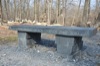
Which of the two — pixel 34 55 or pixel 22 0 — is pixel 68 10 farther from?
pixel 34 55

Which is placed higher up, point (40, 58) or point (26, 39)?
point (26, 39)

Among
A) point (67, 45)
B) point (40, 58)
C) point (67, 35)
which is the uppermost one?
point (67, 35)

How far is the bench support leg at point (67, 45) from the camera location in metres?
6.30

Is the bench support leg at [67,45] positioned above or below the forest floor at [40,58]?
above

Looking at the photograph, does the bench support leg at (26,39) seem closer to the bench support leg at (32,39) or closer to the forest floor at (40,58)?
the bench support leg at (32,39)

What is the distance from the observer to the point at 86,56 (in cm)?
623

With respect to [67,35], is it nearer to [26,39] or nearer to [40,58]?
[40,58]

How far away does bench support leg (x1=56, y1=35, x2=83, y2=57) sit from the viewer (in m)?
6.30

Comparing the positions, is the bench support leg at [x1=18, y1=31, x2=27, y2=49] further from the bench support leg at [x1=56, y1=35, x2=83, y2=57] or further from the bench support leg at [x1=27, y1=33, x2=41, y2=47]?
the bench support leg at [x1=56, y1=35, x2=83, y2=57]

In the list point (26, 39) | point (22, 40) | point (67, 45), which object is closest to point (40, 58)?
point (67, 45)

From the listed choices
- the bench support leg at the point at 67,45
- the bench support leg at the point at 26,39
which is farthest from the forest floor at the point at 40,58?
the bench support leg at the point at 26,39

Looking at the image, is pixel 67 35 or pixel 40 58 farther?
pixel 67 35

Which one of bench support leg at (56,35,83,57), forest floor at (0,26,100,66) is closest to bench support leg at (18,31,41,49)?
forest floor at (0,26,100,66)

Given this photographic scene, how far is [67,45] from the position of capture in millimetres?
6371
